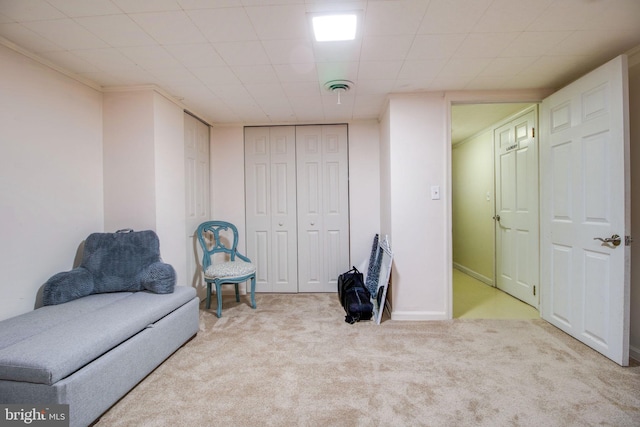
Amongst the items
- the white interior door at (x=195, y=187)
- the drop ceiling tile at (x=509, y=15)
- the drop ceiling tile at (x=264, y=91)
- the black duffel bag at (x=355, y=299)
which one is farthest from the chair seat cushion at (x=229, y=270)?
the drop ceiling tile at (x=509, y=15)

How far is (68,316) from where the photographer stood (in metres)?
1.77

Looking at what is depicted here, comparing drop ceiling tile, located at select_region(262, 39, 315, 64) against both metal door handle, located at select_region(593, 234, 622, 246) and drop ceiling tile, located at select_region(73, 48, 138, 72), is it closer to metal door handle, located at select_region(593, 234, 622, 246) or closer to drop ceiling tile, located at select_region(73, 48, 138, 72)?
drop ceiling tile, located at select_region(73, 48, 138, 72)

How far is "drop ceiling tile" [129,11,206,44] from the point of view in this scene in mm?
1644

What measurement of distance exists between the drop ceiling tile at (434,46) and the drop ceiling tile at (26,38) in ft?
8.14

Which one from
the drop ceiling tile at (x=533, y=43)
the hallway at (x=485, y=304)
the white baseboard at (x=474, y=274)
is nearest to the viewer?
the drop ceiling tile at (x=533, y=43)

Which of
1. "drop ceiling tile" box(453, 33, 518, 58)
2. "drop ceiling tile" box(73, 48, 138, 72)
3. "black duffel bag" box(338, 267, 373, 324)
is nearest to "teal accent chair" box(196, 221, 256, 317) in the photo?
"black duffel bag" box(338, 267, 373, 324)

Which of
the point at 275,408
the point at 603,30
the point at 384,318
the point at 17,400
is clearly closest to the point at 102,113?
the point at 17,400

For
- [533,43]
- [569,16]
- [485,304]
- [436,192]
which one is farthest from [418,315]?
[569,16]

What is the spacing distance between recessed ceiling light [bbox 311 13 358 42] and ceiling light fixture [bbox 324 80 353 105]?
627 mm

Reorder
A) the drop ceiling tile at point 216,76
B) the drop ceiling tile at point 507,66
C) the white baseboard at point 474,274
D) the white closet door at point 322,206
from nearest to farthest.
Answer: the drop ceiling tile at point 507,66, the drop ceiling tile at point 216,76, the white closet door at point 322,206, the white baseboard at point 474,274

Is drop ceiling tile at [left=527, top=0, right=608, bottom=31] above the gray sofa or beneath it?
above

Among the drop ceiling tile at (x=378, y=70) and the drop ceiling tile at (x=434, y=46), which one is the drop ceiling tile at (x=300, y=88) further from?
the drop ceiling tile at (x=434, y=46)

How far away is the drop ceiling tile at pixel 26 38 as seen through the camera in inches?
68.3

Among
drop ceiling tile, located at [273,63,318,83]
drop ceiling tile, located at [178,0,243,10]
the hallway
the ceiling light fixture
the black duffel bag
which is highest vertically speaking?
drop ceiling tile, located at [178,0,243,10]
